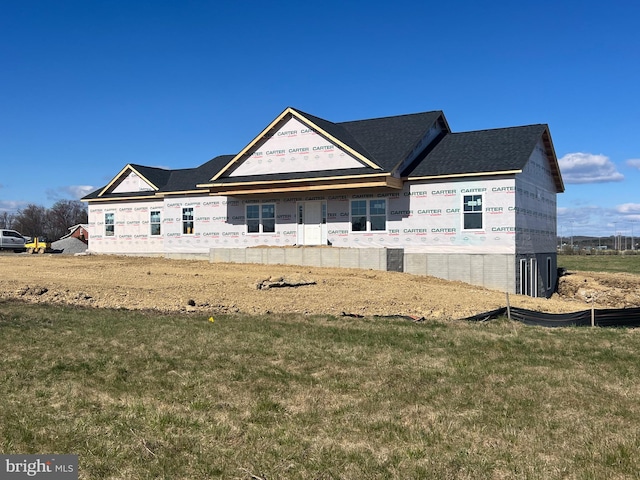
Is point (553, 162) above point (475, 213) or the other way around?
above

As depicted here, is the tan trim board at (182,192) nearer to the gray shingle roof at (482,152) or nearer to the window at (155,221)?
the window at (155,221)

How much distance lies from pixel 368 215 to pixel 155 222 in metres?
14.1

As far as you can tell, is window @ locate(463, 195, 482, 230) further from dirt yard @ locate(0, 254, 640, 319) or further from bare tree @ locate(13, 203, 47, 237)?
bare tree @ locate(13, 203, 47, 237)

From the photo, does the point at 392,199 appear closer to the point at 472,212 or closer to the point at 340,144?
the point at 340,144

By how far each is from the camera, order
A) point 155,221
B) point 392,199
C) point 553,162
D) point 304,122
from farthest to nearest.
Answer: point 155,221 < point 553,162 < point 304,122 < point 392,199

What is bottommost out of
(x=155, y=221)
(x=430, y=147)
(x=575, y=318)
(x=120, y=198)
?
(x=575, y=318)

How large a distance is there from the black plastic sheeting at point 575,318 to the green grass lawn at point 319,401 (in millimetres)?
1530

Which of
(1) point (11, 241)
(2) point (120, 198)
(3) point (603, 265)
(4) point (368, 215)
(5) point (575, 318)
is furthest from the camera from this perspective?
(3) point (603, 265)

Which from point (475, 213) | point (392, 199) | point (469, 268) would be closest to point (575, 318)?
point (469, 268)

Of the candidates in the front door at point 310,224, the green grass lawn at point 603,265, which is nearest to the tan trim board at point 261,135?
the front door at point 310,224

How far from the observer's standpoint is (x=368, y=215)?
26.2 metres

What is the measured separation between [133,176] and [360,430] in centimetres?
3141

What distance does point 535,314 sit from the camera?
1368 cm

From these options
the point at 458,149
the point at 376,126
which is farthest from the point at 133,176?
the point at 458,149
